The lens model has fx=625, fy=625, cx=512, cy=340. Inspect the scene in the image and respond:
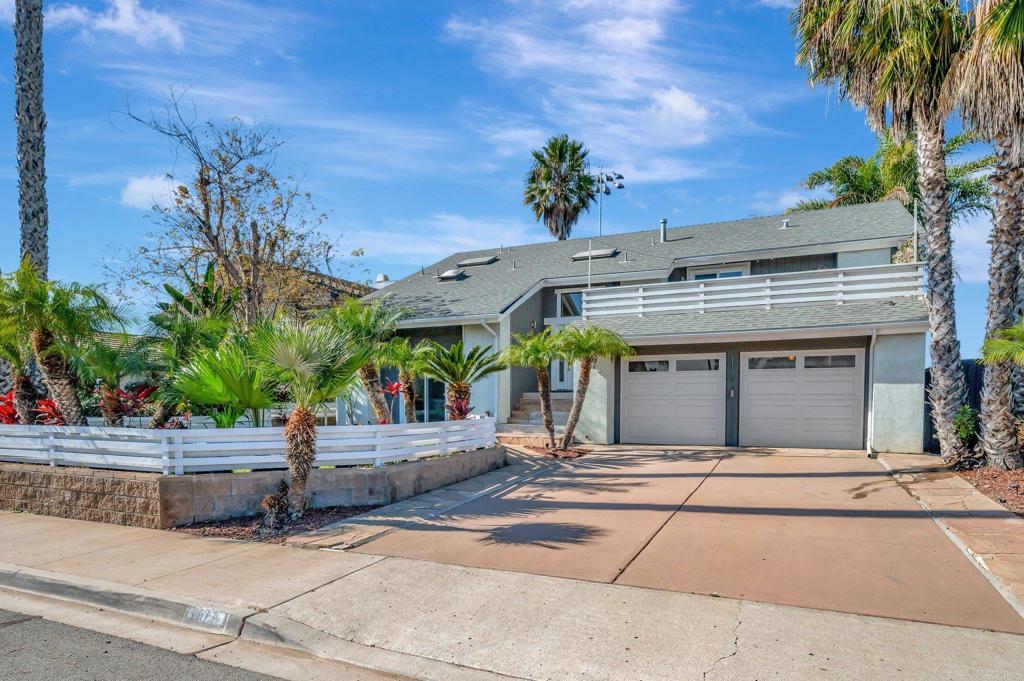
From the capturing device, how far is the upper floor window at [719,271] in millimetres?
18734

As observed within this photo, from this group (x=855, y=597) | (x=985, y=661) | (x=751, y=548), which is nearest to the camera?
(x=985, y=661)

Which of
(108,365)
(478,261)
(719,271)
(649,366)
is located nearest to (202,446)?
(108,365)

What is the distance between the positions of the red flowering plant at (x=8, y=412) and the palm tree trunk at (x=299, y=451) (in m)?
7.57

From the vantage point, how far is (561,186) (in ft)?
116

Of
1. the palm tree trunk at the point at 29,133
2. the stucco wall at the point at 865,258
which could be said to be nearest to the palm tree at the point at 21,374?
the palm tree trunk at the point at 29,133

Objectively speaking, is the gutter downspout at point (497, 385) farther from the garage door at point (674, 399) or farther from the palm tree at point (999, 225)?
the palm tree at point (999, 225)

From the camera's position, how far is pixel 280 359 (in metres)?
7.87

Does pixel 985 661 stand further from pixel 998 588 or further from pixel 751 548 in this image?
pixel 751 548

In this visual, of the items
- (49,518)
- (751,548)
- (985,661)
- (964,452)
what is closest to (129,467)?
(49,518)

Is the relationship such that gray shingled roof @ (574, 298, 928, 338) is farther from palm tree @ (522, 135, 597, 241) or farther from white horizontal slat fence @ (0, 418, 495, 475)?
palm tree @ (522, 135, 597, 241)

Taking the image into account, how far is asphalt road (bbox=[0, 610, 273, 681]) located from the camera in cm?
428

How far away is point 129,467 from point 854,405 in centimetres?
1422

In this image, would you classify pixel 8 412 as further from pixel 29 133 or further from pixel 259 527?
pixel 259 527

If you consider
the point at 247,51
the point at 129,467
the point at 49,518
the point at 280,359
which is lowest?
the point at 49,518
